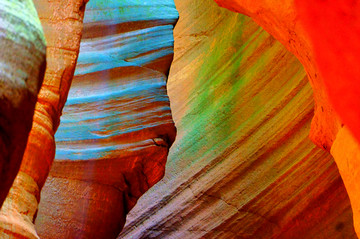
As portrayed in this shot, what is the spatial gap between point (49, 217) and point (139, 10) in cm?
346

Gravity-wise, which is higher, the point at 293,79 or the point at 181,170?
the point at 293,79

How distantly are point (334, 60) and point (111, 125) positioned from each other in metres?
3.86

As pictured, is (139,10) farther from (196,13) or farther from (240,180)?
(240,180)

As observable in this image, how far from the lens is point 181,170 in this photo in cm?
824

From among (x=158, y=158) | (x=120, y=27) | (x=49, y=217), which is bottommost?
(x=49, y=217)

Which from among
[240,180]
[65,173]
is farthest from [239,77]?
[65,173]

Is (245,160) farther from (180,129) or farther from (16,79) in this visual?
(16,79)

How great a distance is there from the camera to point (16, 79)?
72.2 inches

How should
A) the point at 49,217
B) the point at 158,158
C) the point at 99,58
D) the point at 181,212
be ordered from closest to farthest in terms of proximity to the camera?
the point at 49,217 → the point at 158,158 → the point at 99,58 → the point at 181,212

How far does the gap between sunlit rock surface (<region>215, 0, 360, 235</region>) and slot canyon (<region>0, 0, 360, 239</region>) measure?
0.03m

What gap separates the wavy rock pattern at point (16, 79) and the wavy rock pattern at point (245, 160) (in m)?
5.69

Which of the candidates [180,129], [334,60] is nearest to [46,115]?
[334,60]

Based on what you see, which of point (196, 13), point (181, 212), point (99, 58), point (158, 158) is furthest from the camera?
point (196, 13)

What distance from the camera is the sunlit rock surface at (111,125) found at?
5.96m
